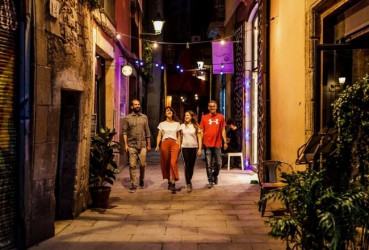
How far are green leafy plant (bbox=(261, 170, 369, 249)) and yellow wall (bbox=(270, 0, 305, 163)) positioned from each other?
4090 mm

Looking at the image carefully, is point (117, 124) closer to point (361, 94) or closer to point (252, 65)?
point (252, 65)

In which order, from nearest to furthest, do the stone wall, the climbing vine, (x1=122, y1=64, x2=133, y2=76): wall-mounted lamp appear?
the climbing vine < the stone wall < (x1=122, y1=64, x2=133, y2=76): wall-mounted lamp

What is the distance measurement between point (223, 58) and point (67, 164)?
972 centimetres

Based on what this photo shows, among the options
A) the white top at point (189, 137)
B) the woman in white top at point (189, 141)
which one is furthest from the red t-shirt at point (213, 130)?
the white top at point (189, 137)

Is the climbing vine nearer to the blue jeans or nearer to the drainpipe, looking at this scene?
the drainpipe

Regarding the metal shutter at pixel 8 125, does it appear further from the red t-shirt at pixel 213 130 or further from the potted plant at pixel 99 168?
the red t-shirt at pixel 213 130

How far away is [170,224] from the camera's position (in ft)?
24.0

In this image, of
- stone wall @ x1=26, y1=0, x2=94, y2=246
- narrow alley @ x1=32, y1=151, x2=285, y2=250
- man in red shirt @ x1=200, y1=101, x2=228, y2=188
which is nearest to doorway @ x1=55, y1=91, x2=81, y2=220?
stone wall @ x1=26, y1=0, x2=94, y2=246

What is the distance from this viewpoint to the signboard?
52.9 feet

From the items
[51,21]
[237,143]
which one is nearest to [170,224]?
[51,21]

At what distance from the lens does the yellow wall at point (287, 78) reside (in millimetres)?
8172

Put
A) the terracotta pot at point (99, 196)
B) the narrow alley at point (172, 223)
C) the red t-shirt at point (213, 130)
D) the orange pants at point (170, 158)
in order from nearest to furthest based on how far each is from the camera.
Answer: the narrow alley at point (172, 223) < the terracotta pot at point (99, 196) < the orange pants at point (170, 158) < the red t-shirt at point (213, 130)

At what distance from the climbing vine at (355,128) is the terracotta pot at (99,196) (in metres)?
4.84

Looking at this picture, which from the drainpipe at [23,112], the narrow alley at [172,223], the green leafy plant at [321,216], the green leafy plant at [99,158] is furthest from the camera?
the green leafy plant at [99,158]
